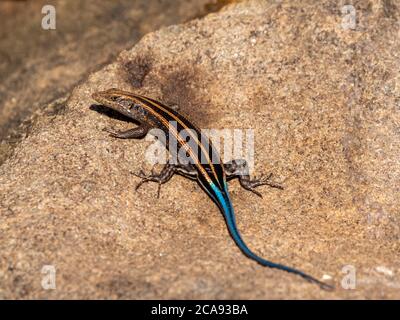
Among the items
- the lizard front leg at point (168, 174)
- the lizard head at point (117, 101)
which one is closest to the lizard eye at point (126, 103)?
the lizard head at point (117, 101)

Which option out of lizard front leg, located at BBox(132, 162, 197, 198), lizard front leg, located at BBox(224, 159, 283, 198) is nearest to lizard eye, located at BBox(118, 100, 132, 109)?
lizard front leg, located at BBox(132, 162, 197, 198)

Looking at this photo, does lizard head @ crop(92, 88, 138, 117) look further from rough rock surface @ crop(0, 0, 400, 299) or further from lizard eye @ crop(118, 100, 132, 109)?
rough rock surface @ crop(0, 0, 400, 299)

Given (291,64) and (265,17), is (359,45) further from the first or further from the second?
(265,17)

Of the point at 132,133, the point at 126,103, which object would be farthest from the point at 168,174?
the point at 126,103

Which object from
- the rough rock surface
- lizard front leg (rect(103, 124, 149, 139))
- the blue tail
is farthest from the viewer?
lizard front leg (rect(103, 124, 149, 139))

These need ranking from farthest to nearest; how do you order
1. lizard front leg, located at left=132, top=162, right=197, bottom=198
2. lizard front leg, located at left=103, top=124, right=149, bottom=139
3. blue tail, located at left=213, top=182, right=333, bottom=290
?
lizard front leg, located at left=103, top=124, right=149, bottom=139
lizard front leg, located at left=132, top=162, right=197, bottom=198
blue tail, located at left=213, top=182, right=333, bottom=290

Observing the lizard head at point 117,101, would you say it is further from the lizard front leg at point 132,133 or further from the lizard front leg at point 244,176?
the lizard front leg at point 244,176
